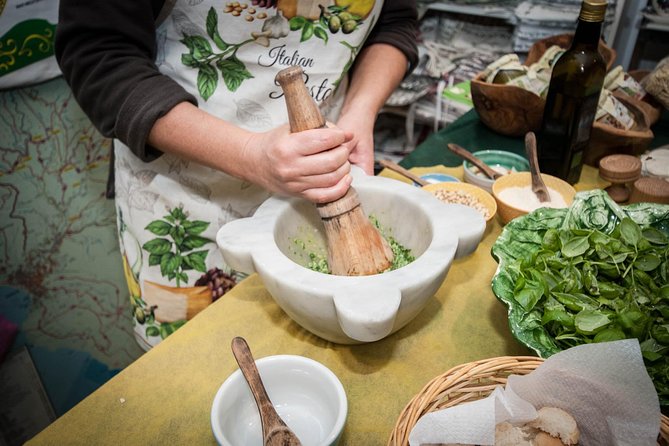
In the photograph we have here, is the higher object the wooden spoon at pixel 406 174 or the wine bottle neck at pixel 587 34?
the wine bottle neck at pixel 587 34

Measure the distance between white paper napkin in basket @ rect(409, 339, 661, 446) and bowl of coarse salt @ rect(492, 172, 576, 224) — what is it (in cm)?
55

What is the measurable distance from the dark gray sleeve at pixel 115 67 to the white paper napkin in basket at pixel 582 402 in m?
0.72

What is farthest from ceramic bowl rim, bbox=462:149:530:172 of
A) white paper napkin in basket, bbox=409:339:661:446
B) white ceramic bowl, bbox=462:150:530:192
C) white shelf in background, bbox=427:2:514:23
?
white shelf in background, bbox=427:2:514:23

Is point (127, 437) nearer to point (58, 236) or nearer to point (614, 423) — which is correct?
point (614, 423)

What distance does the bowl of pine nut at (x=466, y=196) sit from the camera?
1144mm

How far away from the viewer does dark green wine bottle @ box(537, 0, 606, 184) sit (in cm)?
→ 119

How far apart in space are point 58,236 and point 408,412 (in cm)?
140

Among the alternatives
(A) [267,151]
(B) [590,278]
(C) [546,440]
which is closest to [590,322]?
(B) [590,278]

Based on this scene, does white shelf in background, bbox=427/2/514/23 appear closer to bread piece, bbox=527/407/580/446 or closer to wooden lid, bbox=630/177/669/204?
wooden lid, bbox=630/177/669/204

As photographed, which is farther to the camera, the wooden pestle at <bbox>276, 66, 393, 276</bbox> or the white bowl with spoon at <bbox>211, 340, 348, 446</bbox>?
the wooden pestle at <bbox>276, 66, 393, 276</bbox>

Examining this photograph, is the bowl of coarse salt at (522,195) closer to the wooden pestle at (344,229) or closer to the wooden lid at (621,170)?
the wooden lid at (621,170)

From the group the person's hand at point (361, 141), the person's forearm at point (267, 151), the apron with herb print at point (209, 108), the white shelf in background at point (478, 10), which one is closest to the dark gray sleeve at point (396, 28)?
the apron with herb print at point (209, 108)

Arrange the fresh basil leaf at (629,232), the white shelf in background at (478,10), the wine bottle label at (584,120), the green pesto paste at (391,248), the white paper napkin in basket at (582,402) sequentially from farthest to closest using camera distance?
the white shelf in background at (478,10) < the wine bottle label at (584,120) < the green pesto paste at (391,248) < the fresh basil leaf at (629,232) < the white paper napkin in basket at (582,402)

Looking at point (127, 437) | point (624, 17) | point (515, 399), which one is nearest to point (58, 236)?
point (127, 437)
